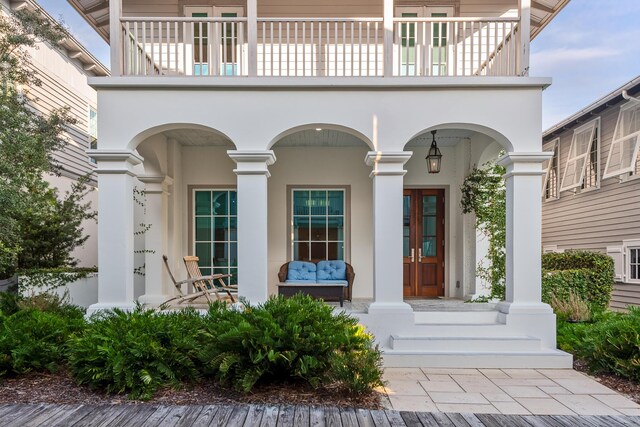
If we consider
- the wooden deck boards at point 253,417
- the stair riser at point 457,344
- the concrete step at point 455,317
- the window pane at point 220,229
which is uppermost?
the window pane at point 220,229

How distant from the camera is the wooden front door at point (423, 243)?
8.02m

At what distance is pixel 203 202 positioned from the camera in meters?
8.23

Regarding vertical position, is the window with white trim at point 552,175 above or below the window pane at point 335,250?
above

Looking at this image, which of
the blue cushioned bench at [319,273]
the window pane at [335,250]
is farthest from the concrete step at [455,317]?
the window pane at [335,250]

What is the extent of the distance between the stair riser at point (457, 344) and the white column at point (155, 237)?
4.18m

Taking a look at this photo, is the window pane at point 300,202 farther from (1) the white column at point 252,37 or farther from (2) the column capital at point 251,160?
(1) the white column at point 252,37

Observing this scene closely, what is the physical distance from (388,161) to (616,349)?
10.8ft

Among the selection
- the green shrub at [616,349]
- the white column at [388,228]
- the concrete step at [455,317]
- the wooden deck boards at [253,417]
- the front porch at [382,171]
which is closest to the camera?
the wooden deck boards at [253,417]

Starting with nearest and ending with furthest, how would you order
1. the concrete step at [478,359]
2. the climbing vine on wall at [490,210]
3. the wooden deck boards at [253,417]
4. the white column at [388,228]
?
the wooden deck boards at [253,417], the concrete step at [478,359], the white column at [388,228], the climbing vine on wall at [490,210]

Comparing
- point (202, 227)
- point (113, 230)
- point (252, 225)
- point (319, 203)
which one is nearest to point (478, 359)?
point (252, 225)

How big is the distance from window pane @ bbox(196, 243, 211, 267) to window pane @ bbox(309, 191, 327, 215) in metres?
2.15

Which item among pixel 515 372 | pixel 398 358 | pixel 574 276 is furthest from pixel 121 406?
pixel 574 276

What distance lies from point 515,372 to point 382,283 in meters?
1.84

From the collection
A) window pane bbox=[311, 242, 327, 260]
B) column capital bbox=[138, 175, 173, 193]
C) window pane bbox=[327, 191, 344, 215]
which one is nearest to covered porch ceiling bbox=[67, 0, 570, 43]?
column capital bbox=[138, 175, 173, 193]
